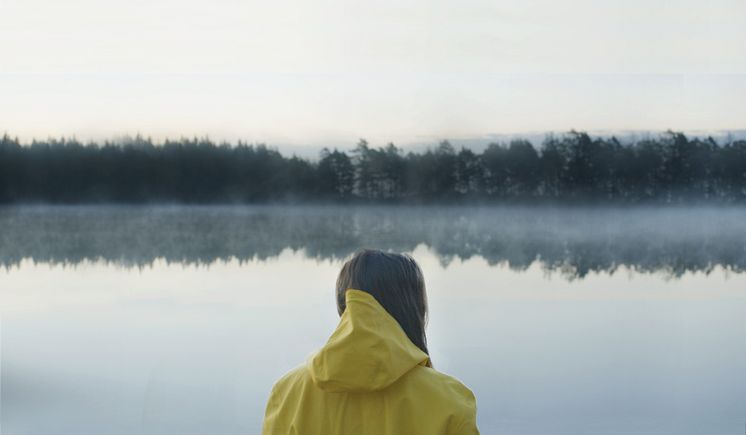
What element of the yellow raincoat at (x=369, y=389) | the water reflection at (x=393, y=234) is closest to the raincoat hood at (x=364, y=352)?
the yellow raincoat at (x=369, y=389)

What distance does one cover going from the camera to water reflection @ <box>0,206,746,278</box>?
14.9 m

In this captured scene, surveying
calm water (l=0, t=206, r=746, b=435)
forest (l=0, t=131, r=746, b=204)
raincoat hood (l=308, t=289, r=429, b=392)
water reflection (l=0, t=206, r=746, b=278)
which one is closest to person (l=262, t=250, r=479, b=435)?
raincoat hood (l=308, t=289, r=429, b=392)

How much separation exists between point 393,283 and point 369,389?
0.41 ft

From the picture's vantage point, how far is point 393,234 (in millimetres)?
16328

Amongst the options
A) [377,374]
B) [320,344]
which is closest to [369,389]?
[377,374]

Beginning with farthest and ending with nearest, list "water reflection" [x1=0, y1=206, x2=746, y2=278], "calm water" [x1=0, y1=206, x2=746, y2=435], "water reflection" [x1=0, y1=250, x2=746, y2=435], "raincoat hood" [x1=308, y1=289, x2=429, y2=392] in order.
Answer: "water reflection" [x1=0, y1=206, x2=746, y2=278] → "calm water" [x1=0, y1=206, x2=746, y2=435] → "water reflection" [x1=0, y1=250, x2=746, y2=435] → "raincoat hood" [x1=308, y1=289, x2=429, y2=392]

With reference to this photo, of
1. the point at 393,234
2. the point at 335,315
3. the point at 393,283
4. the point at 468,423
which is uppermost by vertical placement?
the point at 393,283

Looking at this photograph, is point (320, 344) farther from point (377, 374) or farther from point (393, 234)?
point (393, 234)

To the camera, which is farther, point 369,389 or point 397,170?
point 397,170

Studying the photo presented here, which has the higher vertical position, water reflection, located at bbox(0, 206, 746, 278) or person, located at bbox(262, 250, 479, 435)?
person, located at bbox(262, 250, 479, 435)

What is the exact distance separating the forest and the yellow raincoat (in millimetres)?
12137

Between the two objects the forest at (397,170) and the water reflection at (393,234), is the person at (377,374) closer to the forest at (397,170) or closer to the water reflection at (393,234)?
the forest at (397,170)

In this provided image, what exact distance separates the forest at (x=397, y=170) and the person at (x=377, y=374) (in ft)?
39.8

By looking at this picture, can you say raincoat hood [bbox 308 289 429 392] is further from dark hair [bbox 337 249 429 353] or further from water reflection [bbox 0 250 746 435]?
water reflection [bbox 0 250 746 435]
